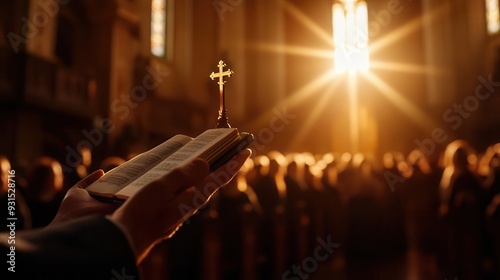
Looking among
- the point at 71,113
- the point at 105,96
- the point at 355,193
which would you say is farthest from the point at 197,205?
the point at 105,96

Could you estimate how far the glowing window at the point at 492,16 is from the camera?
14328 millimetres

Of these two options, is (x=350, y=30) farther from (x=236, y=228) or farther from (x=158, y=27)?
(x=236, y=228)

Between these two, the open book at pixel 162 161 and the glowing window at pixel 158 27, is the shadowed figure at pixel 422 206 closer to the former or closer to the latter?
the open book at pixel 162 161

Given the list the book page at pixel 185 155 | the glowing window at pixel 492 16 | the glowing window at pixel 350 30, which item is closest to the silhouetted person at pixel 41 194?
the book page at pixel 185 155

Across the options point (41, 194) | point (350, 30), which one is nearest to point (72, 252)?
point (41, 194)

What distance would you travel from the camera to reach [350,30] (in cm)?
1129

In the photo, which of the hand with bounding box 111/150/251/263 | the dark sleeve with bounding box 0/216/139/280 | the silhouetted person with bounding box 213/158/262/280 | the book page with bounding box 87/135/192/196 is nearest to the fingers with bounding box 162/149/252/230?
the hand with bounding box 111/150/251/263

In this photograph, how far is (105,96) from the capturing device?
1089cm

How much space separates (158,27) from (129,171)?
13247mm

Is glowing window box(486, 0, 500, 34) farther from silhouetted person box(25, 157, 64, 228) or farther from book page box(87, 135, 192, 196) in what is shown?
book page box(87, 135, 192, 196)

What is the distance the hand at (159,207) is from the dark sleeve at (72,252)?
60 millimetres

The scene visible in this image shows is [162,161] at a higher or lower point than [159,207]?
higher

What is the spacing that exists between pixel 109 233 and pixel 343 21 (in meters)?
10.9

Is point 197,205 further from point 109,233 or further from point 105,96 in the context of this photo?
point 105,96
